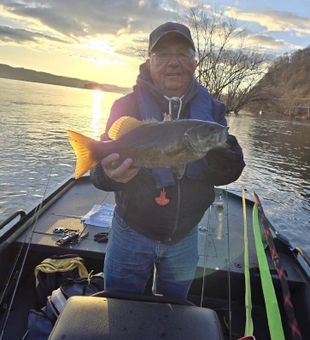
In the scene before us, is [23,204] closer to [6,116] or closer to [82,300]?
[82,300]

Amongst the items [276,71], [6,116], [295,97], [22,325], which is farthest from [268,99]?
[22,325]

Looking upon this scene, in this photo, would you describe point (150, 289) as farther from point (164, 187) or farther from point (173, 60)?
point (173, 60)

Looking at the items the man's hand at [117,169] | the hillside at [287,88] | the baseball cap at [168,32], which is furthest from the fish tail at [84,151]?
the hillside at [287,88]

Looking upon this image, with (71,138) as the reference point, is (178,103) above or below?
above

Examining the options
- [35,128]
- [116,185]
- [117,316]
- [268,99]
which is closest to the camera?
[117,316]

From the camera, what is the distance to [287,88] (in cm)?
10431

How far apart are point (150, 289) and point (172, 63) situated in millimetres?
2326

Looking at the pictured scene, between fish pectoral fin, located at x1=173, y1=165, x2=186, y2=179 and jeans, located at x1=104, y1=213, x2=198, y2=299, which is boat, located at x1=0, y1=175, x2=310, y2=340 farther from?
fish pectoral fin, located at x1=173, y1=165, x2=186, y2=179

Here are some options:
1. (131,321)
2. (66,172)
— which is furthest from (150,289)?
(66,172)

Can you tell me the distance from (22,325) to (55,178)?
482 inches

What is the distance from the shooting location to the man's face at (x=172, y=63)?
2969 millimetres

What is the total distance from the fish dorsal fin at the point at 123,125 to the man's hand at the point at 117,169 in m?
0.18

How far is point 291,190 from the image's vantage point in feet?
59.0

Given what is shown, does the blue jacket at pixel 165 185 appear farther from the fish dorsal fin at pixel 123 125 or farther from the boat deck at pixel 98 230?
the boat deck at pixel 98 230
